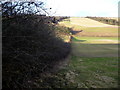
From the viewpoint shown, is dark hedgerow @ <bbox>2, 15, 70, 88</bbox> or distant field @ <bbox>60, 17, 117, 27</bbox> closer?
dark hedgerow @ <bbox>2, 15, 70, 88</bbox>

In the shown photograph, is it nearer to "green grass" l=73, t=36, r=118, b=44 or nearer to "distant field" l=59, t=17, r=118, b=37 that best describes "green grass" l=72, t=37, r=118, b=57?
"green grass" l=73, t=36, r=118, b=44

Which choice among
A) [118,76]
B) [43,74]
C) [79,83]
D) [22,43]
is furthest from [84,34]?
[22,43]

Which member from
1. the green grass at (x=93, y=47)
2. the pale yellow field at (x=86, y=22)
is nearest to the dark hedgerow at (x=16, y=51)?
the pale yellow field at (x=86, y=22)

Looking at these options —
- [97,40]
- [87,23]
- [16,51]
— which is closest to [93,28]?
[87,23]

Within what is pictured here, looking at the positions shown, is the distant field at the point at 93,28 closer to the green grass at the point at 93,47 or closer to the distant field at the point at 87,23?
the distant field at the point at 87,23

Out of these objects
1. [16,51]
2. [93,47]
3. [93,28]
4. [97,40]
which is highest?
[93,28]

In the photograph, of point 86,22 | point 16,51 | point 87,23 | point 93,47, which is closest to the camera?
point 16,51

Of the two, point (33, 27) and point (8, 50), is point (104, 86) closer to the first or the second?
point (33, 27)

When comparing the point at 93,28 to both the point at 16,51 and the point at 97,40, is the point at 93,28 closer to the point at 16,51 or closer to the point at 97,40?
the point at 97,40

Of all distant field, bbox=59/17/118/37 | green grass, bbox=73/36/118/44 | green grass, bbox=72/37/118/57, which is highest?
distant field, bbox=59/17/118/37

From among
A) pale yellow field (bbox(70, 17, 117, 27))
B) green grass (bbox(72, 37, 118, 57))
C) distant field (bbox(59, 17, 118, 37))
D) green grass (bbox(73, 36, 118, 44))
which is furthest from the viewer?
green grass (bbox(73, 36, 118, 44))

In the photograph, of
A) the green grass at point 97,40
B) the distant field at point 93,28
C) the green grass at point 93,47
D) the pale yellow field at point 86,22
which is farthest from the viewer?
the green grass at point 97,40

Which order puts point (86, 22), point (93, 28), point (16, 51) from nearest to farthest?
point (16, 51), point (86, 22), point (93, 28)

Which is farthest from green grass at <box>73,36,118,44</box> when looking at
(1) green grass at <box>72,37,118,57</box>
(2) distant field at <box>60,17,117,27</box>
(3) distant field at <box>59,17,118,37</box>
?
(2) distant field at <box>60,17,117,27</box>
